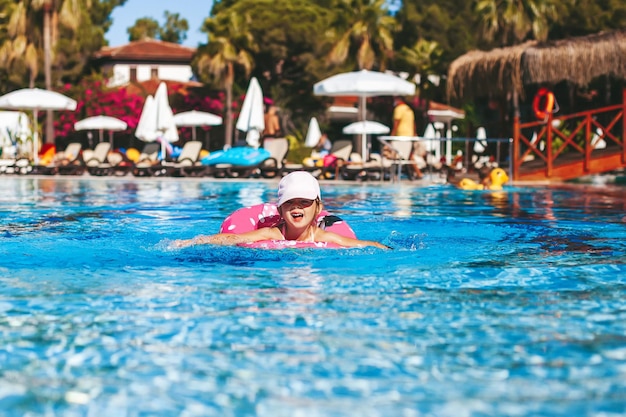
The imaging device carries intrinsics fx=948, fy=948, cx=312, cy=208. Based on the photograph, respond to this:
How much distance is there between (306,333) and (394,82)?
16.9m

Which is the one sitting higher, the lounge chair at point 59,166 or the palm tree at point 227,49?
the palm tree at point 227,49

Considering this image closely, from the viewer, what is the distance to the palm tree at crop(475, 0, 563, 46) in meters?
34.5

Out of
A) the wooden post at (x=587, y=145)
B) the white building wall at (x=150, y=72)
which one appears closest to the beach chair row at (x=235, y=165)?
the wooden post at (x=587, y=145)

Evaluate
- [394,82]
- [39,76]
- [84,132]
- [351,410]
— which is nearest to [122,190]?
[394,82]

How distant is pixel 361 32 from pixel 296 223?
3259 centimetres

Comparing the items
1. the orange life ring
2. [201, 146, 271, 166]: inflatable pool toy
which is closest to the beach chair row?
[201, 146, 271, 166]: inflatable pool toy

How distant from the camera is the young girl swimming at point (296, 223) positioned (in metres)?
6.10

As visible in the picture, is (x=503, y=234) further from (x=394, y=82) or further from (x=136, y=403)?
(x=394, y=82)

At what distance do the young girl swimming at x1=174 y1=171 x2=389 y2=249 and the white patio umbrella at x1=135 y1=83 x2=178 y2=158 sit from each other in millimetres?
18254

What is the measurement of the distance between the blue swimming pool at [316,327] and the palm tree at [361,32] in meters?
30.6

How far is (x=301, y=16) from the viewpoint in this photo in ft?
138

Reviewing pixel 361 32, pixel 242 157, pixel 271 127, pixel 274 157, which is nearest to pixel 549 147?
pixel 274 157

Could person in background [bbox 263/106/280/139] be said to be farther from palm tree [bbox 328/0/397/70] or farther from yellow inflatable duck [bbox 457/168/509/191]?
palm tree [bbox 328/0/397/70]

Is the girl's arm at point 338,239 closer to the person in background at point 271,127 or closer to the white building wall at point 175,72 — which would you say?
the person in background at point 271,127
